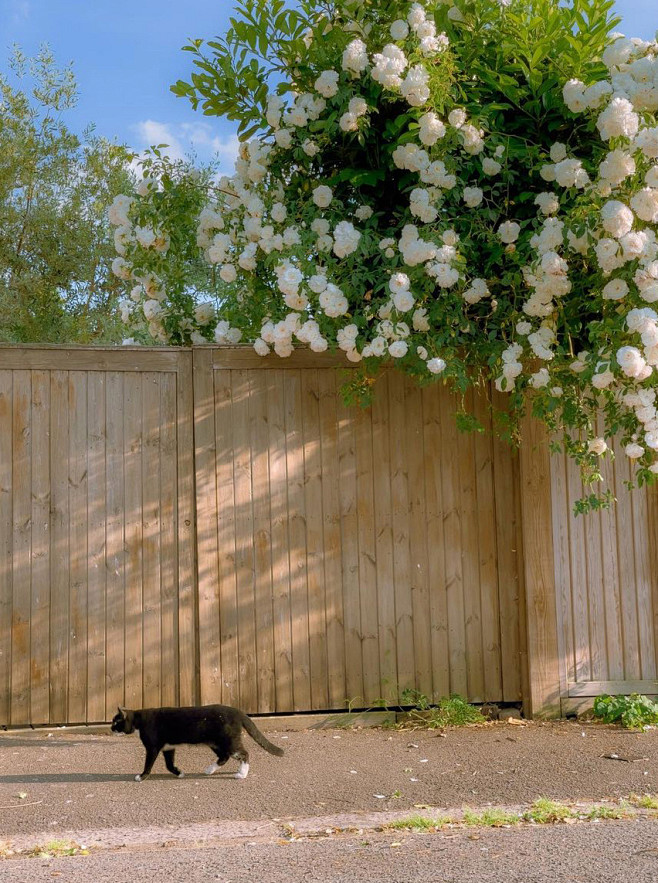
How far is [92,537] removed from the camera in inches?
228

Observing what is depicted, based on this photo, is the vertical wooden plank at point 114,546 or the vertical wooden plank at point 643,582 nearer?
the vertical wooden plank at point 114,546

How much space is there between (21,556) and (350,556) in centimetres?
199

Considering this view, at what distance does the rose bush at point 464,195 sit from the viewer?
5.22 m

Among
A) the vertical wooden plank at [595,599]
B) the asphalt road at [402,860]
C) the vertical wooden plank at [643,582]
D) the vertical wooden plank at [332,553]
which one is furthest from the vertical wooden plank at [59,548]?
the vertical wooden plank at [643,582]

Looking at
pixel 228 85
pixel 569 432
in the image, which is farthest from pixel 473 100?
pixel 569 432

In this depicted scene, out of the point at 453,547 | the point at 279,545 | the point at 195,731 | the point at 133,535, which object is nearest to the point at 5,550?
the point at 133,535

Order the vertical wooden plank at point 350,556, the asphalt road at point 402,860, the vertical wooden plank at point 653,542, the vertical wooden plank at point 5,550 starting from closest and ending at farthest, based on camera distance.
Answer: the asphalt road at point 402,860 → the vertical wooden plank at point 5,550 → the vertical wooden plank at point 350,556 → the vertical wooden plank at point 653,542

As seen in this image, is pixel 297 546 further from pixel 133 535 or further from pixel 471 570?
pixel 471 570

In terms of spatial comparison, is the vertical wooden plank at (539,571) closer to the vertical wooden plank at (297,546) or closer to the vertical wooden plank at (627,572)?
the vertical wooden plank at (627,572)

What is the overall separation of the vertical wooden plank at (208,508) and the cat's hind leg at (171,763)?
898 millimetres

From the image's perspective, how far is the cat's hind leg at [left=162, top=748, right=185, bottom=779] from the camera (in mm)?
4855

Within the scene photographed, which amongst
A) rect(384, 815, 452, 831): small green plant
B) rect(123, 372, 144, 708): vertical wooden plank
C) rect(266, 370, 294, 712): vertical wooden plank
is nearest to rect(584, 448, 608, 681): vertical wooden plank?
rect(266, 370, 294, 712): vertical wooden plank

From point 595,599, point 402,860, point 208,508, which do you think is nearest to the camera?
point 402,860

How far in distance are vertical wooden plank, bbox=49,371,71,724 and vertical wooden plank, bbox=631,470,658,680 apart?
141 inches
